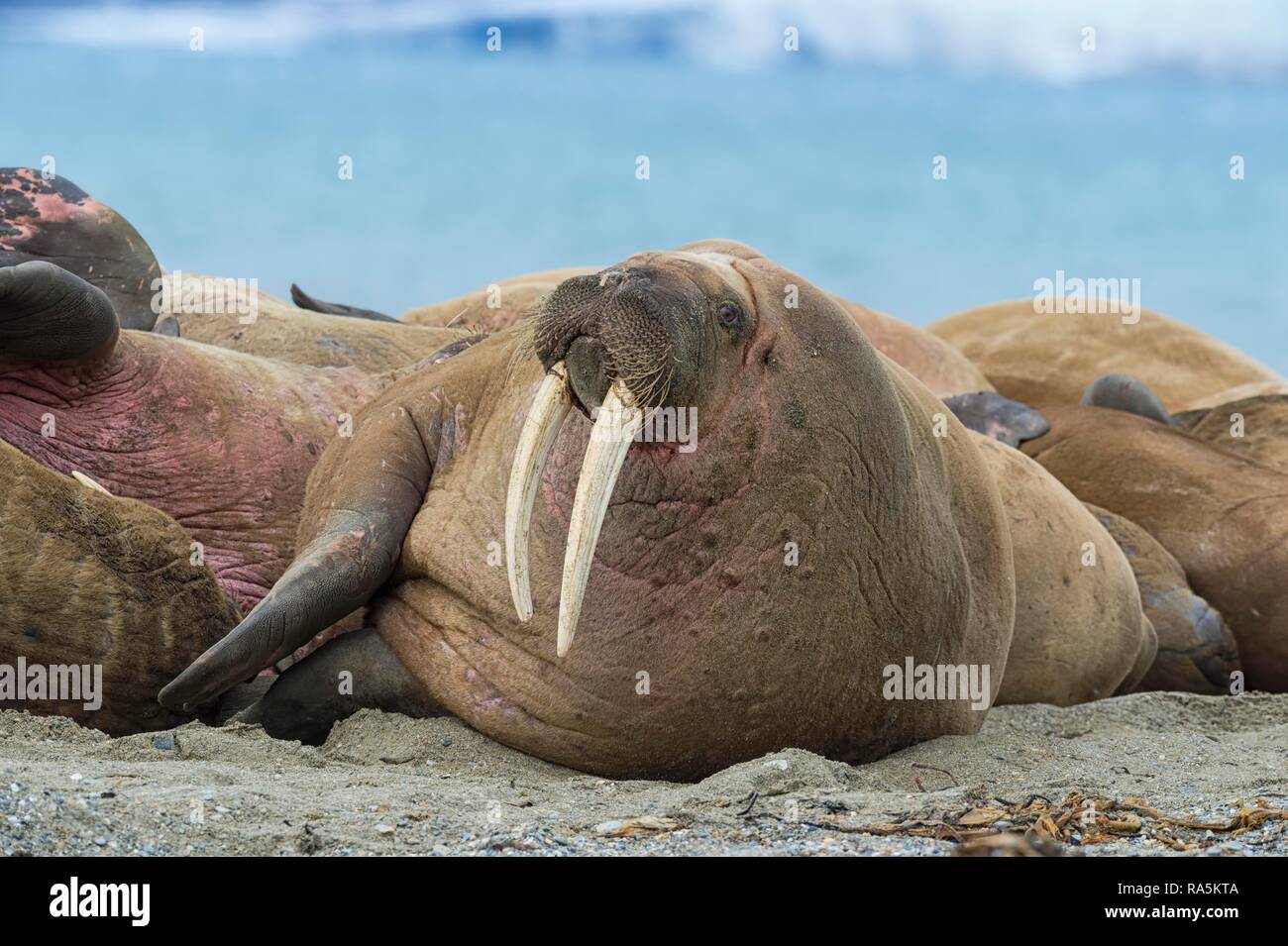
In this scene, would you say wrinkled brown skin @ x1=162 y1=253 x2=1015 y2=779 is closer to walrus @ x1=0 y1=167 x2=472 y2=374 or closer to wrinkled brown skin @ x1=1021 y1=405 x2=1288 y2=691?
walrus @ x1=0 y1=167 x2=472 y2=374

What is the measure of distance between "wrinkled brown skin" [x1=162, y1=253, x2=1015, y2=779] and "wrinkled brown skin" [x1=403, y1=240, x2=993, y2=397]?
13.2 ft

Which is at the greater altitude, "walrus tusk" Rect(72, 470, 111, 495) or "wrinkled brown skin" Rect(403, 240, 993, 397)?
"wrinkled brown skin" Rect(403, 240, 993, 397)

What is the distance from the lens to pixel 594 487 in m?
4.42

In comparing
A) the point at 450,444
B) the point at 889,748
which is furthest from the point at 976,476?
the point at 450,444

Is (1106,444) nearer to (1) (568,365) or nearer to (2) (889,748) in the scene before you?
(2) (889,748)

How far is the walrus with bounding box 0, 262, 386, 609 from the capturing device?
6.45m

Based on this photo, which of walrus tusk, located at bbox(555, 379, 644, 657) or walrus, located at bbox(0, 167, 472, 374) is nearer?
walrus tusk, located at bbox(555, 379, 644, 657)

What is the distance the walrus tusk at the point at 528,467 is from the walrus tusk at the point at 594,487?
0.17m

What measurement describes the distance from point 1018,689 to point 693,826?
2965 mm

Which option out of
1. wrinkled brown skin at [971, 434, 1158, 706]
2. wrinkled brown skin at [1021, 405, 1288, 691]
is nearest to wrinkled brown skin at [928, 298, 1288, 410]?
wrinkled brown skin at [1021, 405, 1288, 691]

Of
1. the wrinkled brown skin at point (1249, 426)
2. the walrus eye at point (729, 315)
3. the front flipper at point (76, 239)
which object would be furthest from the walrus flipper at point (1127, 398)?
the walrus eye at point (729, 315)

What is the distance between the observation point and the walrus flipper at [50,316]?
20.3ft

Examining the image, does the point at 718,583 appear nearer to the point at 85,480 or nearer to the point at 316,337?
the point at 85,480

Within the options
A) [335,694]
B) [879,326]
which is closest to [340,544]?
[335,694]
